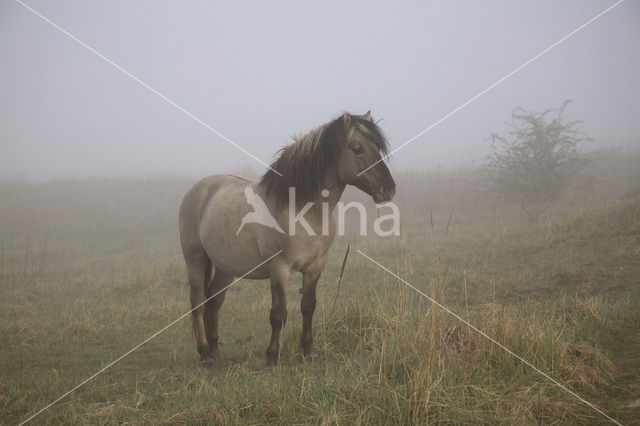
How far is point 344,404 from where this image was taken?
10.9 ft

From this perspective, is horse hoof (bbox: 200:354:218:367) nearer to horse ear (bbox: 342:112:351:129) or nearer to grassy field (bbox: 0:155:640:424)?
grassy field (bbox: 0:155:640:424)

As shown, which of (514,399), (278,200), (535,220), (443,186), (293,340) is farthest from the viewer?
(443,186)

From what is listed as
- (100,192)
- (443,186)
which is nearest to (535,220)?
(443,186)

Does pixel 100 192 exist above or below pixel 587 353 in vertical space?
above

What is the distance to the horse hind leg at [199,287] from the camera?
5.82 metres

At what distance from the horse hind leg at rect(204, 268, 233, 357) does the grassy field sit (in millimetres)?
252

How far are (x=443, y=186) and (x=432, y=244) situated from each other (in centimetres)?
887

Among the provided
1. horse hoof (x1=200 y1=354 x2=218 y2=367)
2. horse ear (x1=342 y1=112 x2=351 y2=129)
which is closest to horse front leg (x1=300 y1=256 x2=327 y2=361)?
horse hoof (x1=200 y1=354 x2=218 y2=367)

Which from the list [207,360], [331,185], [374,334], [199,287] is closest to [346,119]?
[331,185]

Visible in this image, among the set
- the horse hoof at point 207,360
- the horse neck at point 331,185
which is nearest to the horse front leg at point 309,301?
the horse neck at point 331,185

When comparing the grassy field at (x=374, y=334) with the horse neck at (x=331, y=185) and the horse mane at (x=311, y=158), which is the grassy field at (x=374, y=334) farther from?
the horse mane at (x=311, y=158)

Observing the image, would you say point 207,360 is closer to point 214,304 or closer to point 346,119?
point 214,304

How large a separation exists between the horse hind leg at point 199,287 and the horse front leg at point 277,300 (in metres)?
1.14

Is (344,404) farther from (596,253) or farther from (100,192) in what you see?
(100,192)
